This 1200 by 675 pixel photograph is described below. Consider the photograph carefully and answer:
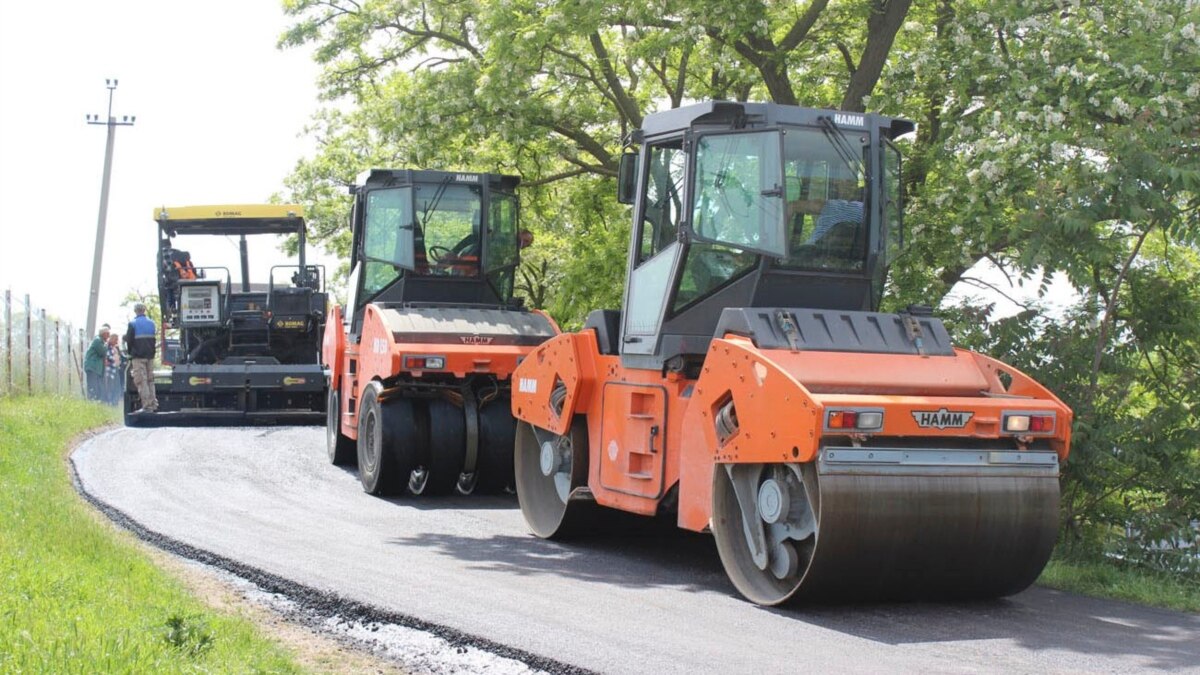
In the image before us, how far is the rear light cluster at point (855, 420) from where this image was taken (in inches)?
309

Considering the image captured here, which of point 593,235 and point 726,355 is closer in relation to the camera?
point 726,355

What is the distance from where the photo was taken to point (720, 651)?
7.11m

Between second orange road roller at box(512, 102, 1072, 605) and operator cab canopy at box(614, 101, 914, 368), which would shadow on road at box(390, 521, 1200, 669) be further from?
operator cab canopy at box(614, 101, 914, 368)

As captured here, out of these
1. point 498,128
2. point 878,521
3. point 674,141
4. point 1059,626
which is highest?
point 498,128

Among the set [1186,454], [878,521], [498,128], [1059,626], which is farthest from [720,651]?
[498,128]

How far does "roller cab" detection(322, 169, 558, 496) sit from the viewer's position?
46.7 ft

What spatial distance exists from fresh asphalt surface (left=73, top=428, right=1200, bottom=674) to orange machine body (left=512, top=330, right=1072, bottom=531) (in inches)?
26.4

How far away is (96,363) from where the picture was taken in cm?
2827

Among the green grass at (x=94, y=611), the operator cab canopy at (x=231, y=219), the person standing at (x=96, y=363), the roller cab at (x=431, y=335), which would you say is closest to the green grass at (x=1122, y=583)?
the green grass at (x=94, y=611)

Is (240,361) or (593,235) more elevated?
(593,235)

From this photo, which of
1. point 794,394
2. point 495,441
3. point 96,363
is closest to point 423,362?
point 495,441

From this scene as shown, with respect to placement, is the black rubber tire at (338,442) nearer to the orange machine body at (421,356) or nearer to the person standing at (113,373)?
the orange machine body at (421,356)

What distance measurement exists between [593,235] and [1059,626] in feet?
53.2

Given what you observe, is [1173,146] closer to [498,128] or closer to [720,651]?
[720,651]
